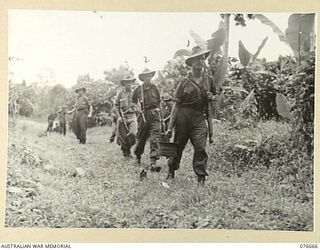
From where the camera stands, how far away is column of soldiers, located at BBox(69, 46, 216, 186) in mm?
1969

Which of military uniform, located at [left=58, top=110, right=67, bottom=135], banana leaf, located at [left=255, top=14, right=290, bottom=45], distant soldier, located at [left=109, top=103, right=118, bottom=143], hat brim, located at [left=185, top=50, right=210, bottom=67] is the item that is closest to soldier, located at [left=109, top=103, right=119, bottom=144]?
distant soldier, located at [left=109, top=103, right=118, bottom=143]

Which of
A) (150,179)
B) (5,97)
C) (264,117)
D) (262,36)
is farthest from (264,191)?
(5,97)

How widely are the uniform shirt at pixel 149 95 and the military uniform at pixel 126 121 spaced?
0.12ft

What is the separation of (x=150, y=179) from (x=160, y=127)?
224 mm

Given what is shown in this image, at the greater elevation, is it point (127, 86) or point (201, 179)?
point (127, 86)

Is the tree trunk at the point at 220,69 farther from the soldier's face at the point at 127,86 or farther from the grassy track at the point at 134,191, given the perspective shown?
the soldier's face at the point at 127,86

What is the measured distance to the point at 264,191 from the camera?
1.94 meters

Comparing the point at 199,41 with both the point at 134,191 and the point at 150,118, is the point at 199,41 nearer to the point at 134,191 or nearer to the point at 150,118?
the point at 150,118

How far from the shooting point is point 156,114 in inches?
78.7

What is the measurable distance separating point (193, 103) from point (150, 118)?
0.64 feet

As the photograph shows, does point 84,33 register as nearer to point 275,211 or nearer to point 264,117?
point 264,117

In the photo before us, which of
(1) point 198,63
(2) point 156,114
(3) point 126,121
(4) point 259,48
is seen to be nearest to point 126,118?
(3) point 126,121

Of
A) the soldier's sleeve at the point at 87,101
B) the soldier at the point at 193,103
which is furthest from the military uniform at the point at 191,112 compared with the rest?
the soldier's sleeve at the point at 87,101

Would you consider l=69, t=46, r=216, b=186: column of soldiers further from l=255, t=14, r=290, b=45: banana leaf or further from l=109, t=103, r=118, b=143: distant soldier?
l=255, t=14, r=290, b=45: banana leaf
